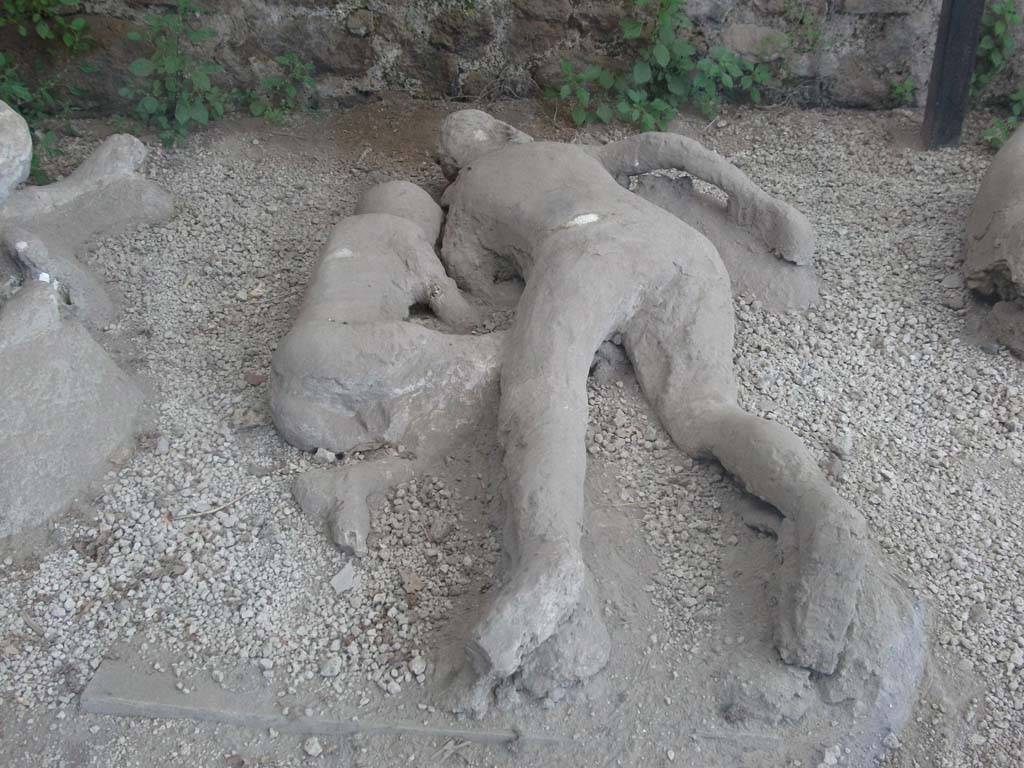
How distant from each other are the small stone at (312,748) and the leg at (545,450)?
398mm

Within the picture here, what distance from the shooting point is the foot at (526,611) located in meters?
2.01

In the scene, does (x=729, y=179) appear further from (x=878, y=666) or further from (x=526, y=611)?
(x=526, y=611)

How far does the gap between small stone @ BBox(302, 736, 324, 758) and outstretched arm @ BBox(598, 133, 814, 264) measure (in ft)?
7.20

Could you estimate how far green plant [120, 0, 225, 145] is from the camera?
3.84 meters

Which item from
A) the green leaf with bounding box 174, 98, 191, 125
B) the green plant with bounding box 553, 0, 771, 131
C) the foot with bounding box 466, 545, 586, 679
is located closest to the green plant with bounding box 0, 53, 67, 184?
the green leaf with bounding box 174, 98, 191, 125

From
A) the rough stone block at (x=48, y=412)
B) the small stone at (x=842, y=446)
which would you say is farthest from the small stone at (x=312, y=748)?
the small stone at (x=842, y=446)

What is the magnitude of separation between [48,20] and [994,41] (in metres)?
4.00

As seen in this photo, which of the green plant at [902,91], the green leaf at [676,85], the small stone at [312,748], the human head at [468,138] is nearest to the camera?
the small stone at [312,748]

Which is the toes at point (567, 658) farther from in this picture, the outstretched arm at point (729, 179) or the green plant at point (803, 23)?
the green plant at point (803, 23)

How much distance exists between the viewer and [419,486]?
2.65m

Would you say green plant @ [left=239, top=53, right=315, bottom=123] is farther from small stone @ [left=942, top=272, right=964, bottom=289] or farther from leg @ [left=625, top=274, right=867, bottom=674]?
small stone @ [left=942, top=272, right=964, bottom=289]

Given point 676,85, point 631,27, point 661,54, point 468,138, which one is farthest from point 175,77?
point 676,85

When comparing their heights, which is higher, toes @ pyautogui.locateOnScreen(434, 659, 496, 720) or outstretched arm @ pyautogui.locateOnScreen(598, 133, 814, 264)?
outstretched arm @ pyautogui.locateOnScreen(598, 133, 814, 264)

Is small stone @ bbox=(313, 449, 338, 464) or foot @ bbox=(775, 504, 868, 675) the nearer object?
foot @ bbox=(775, 504, 868, 675)
